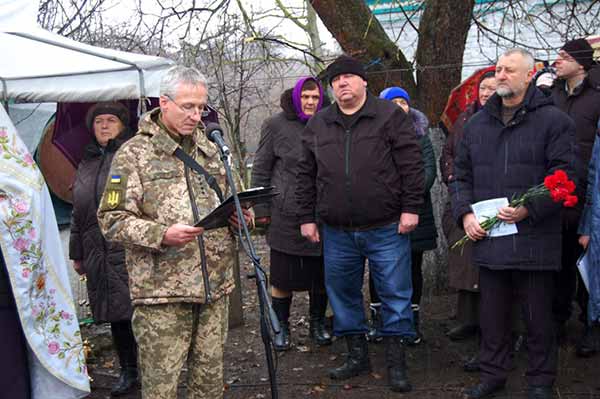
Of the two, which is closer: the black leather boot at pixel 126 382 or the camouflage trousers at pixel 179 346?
the camouflage trousers at pixel 179 346

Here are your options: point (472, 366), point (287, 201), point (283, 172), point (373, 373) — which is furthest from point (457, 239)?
point (283, 172)

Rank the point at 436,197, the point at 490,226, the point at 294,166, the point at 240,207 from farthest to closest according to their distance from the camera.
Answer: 1. the point at 436,197
2. the point at 294,166
3. the point at 490,226
4. the point at 240,207

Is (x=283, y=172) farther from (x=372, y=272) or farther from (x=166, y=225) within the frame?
(x=166, y=225)

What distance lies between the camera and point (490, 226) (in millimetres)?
4301

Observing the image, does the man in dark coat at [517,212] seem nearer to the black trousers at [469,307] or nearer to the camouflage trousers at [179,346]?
the black trousers at [469,307]

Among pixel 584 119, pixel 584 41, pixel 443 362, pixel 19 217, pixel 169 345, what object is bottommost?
pixel 443 362

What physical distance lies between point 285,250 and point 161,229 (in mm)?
2401

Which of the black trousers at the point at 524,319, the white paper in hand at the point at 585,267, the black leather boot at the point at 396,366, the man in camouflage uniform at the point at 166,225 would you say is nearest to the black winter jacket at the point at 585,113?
the white paper in hand at the point at 585,267

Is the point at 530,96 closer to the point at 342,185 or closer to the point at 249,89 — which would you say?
the point at 342,185

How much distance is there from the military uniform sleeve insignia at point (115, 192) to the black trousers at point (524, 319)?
230 cm

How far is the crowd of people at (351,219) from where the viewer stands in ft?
11.3

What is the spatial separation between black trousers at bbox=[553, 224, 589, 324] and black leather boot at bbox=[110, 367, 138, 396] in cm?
307

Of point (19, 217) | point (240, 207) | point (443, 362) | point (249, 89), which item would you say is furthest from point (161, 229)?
point (249, 89)

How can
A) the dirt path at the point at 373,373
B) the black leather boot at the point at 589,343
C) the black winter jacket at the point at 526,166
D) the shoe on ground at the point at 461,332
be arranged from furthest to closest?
the shoe on ground at the point at 461,332
the black leather boot at the point at 589,343
the dirt path at the point at 373,373
the black winter jacket at the point at 526,166
